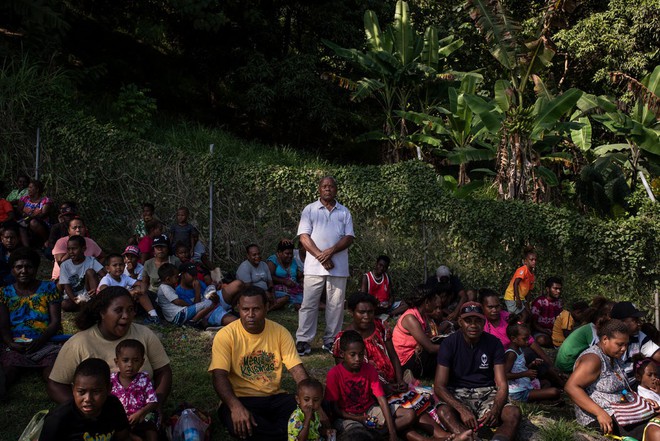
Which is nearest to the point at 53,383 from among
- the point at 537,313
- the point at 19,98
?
the point at 537,313

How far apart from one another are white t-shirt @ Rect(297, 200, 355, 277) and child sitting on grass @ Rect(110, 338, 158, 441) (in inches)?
116

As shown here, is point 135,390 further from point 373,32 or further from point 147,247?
point 373,32

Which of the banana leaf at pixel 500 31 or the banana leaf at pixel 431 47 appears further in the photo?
the banana leaf at pixel 431 47

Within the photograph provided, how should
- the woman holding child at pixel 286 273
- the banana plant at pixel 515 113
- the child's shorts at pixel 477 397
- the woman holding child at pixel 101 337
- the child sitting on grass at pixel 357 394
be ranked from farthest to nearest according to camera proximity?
1. the banana plant at pixel 515 113
2. the woman holding child at pixel 286 273
3. the child's shorts at pixel 477 397
4. the child sitting on grass at pixel 357 394
5. the woman holding child at pixel 101 337

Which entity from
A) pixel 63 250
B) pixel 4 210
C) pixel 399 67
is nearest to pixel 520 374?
pixel 63 250

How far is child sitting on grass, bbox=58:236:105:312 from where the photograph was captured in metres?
8.20

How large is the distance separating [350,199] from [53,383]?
7221 millimetres

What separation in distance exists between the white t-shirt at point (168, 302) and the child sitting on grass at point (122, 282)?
0.15 meters

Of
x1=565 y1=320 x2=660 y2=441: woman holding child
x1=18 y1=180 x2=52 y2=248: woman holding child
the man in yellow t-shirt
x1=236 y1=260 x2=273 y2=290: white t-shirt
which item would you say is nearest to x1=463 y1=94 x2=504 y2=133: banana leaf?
x1=236 y1=260 x2=273 y2=290: white t-shirt

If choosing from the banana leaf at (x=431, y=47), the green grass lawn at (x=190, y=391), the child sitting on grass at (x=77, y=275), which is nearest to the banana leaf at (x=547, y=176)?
the banana leaf at (x=431, y=47)

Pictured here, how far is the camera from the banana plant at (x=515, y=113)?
12.9m

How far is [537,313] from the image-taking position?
9.91 meters

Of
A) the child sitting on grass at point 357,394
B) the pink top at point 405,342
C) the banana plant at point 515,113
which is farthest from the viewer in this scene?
the banana plant at point 515,113

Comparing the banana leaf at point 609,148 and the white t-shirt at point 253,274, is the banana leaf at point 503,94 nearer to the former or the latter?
the banana leaf at point 609,148
